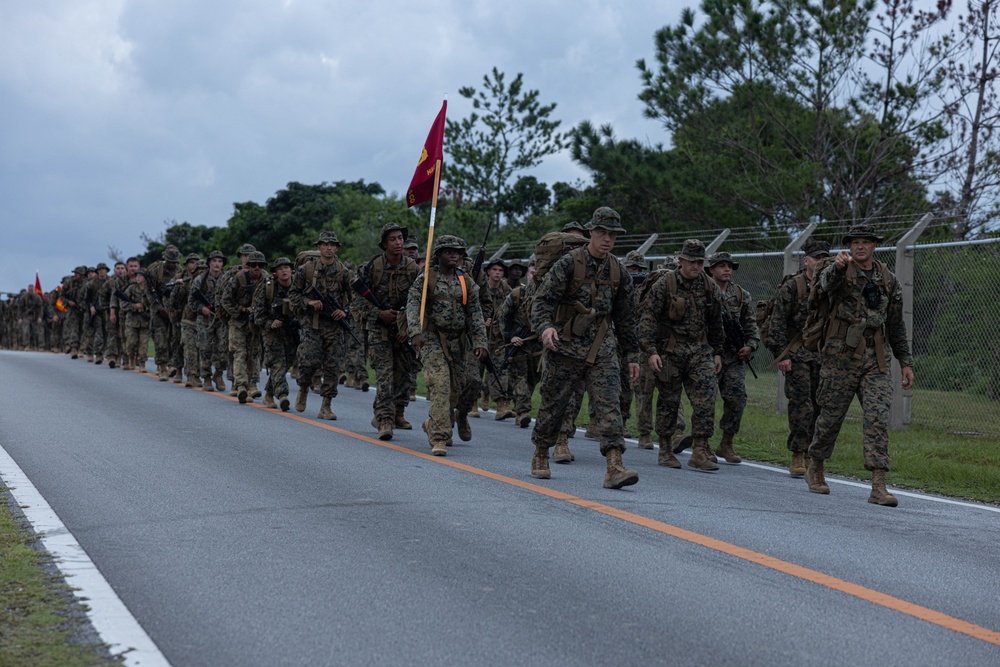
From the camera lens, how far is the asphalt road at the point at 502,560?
4.79m

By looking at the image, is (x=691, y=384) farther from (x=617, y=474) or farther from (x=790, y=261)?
(x=790, y=261)

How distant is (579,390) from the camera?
945 centimetres

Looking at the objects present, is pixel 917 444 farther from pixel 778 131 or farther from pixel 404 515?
pixel 778 131

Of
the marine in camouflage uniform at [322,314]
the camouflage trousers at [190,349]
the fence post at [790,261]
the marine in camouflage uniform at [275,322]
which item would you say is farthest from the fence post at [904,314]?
the camouflage trousers at [190,349]

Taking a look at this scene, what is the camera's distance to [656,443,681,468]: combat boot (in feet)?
35.4

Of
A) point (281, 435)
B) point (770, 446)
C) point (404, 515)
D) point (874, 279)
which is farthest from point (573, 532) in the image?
point (770, 446)

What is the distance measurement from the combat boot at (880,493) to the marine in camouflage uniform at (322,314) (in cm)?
674

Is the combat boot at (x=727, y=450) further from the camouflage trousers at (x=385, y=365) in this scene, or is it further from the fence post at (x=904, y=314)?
the camouflage trousers at (x=385, y=365)

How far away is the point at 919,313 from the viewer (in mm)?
14039

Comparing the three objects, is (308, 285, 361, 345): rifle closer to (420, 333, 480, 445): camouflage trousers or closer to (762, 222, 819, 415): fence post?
(420, 333, 480, 445): camouflage trousers

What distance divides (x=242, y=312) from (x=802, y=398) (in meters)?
7.94

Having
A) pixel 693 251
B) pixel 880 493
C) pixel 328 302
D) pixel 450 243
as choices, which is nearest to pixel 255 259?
pixel 328 302

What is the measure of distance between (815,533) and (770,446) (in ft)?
19.1

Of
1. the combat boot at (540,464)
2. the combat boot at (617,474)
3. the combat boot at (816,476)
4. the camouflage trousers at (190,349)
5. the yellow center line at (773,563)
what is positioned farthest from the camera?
the camouflage trousers at (190,349)
